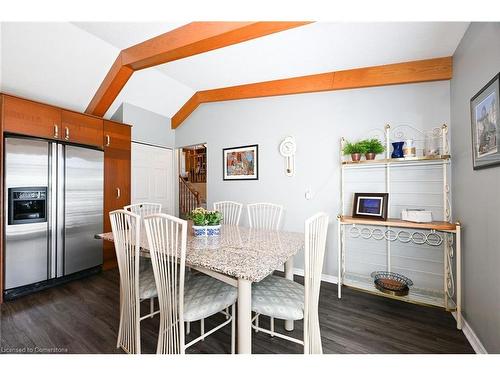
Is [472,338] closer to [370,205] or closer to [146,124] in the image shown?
[370,205]

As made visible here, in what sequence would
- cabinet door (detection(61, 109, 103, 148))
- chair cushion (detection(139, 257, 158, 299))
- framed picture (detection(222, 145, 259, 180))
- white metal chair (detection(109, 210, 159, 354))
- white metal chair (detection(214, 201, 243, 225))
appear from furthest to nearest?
framed picture (detection(222, 145, 259, 180)) → white metal chair (detection(214, 201, 243, 225)) → cabinet door (detection(61, 109, 103, 148)) → chair cushion (detection(139, 257, 158, 299)) → white metal chair (detection(109, 210, 159, 354))

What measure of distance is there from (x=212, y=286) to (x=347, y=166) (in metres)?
2.12

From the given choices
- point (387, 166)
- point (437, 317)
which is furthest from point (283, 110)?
point (437, 317)

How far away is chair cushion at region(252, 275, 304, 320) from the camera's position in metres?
1.35

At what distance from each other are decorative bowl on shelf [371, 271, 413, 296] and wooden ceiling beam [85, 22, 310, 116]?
2.54 m

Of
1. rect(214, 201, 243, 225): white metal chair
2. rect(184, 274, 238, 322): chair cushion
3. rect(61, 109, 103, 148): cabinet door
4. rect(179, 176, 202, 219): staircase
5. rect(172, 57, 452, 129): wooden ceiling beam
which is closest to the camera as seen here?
rect(184, 274, 238, 322): chair cushion

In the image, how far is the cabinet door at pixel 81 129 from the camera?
276cm

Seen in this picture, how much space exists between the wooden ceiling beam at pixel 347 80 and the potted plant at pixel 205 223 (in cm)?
205

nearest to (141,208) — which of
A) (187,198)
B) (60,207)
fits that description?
(60,207)

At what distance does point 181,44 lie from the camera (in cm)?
217

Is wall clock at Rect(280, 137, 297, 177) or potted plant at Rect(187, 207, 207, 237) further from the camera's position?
wall clock at Rect(280, 137, 297, 177)

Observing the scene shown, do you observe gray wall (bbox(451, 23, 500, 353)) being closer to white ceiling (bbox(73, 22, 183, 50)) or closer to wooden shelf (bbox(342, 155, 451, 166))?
Answer: wooden shelf (bbox(342, 155, 451, 166))

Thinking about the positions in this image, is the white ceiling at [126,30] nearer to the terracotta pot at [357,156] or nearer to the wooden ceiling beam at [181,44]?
the wooden ceiling beam at [181,44]

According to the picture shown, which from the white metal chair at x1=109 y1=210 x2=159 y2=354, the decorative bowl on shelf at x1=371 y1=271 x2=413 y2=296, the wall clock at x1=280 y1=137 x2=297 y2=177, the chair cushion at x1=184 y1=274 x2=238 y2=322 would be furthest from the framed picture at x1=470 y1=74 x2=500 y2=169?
the white metal chair at x1=109 y1=210 x2=159 y2=354
